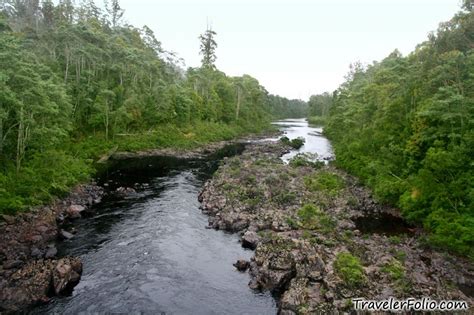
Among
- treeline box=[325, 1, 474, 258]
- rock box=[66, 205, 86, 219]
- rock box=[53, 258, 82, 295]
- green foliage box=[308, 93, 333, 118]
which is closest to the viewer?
rock box=[53, 258, 82, 295]

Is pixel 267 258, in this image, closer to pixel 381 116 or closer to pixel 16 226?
pixel 16 226

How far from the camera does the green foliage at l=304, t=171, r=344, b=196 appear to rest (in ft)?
100

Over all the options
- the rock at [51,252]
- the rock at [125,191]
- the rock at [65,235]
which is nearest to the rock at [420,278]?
the rock at [51,252]

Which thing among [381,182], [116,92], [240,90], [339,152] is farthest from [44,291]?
[240,90]

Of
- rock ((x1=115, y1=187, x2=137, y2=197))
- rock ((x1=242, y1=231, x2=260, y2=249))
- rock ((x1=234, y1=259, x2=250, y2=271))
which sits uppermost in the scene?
rock ((x1=115, y1=187, x2=137, y2=197))

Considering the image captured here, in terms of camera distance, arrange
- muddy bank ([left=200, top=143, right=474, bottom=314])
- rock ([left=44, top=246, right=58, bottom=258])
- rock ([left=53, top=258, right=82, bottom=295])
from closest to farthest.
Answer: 1. muddy bank ([left=200, top=143, right=474, bottom=314])
2. rock ([left=53, top=258, right=82, bottom=295])
3. rock ([left=44, top=246, right=58, bottom=258])

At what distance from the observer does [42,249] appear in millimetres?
18812

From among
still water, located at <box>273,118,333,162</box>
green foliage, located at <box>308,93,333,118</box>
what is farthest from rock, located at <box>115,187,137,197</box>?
A: green foliage, located at <box>308,93,333,118</box>

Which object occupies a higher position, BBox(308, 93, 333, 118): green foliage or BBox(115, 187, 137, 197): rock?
BBox(308, 93, 333, 118): green foliage

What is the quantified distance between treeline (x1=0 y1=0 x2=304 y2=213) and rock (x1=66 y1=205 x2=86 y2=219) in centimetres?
197

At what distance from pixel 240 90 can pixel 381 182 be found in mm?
68870

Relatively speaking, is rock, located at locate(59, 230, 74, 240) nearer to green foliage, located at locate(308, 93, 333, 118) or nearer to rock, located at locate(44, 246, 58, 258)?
rock, located at locate(44, 246, 58, 258)

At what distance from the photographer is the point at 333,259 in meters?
17.3

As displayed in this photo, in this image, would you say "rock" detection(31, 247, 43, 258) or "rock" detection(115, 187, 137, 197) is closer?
"rock" detection(31, 247, 43, 258)
